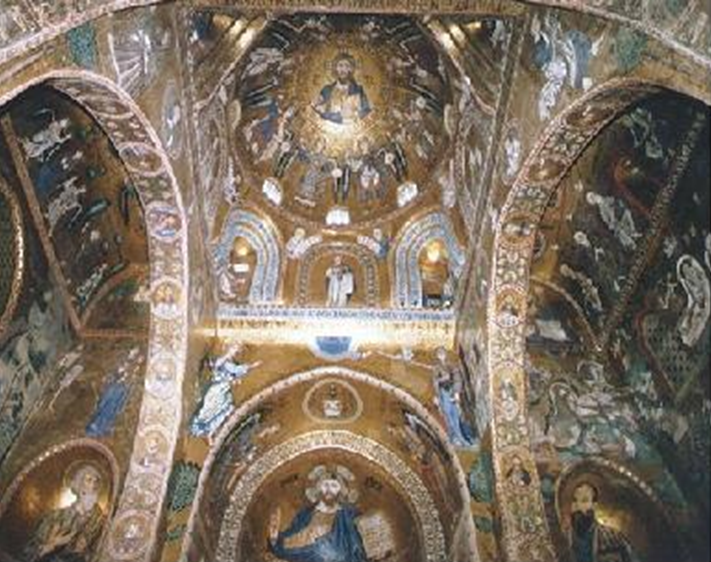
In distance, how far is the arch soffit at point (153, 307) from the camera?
8797 millimetres

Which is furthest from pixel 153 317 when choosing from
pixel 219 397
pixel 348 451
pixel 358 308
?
pixel 348 451

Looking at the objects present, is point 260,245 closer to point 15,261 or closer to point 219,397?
point 219,397

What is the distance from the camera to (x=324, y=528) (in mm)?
11352

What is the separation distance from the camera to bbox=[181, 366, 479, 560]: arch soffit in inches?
387

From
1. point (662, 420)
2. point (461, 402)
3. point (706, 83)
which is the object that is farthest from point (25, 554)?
point (706, 83)

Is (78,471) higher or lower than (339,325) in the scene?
lower

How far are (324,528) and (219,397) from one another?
2.48 metres

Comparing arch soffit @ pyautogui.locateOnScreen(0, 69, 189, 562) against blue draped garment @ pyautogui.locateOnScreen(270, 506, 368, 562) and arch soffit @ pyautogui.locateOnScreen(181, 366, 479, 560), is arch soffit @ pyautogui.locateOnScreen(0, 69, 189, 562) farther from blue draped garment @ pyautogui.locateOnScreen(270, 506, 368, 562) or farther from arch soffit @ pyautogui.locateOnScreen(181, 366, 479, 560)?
blue draped garment @ pyautogui.locateOnScreen(270, 506, 368, 562)

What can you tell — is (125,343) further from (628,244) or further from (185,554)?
(628,244)

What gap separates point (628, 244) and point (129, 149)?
20.5 ft

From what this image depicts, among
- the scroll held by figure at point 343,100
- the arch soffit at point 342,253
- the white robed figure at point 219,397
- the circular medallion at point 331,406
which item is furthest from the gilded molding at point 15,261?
the scroll held by figure at point 343,100

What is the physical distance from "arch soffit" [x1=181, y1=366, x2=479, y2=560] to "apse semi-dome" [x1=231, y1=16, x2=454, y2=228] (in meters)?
3.48

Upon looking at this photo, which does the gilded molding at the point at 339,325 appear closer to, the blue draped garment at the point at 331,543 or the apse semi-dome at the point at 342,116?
the apse semi-dome at the point at 342,116

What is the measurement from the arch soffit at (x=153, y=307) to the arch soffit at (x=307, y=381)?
0.53 meters
